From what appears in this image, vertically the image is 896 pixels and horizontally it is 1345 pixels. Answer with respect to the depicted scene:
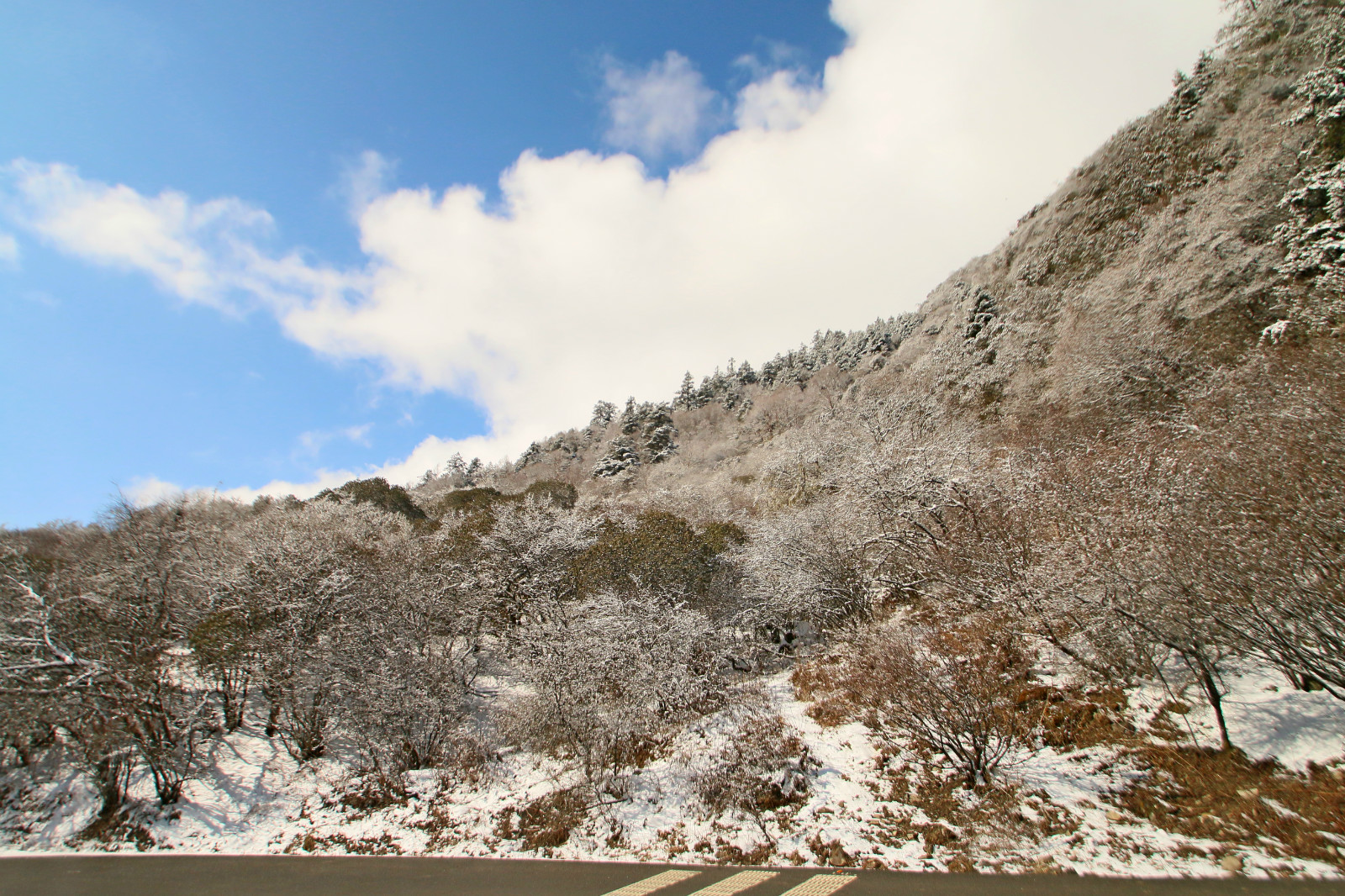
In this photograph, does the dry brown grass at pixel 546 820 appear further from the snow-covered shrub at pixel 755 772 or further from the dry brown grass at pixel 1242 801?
the dry brown grass at pixel 1242 801

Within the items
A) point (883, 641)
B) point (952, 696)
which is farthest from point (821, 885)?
point (883, 641)

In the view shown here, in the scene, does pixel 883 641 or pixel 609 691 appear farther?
pixel 609 691

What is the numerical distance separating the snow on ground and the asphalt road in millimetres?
367

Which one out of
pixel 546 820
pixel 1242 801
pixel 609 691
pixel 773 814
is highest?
pixel 609 691

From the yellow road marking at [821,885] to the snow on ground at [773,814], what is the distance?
632 millimetres

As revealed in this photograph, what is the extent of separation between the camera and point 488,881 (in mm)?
8312

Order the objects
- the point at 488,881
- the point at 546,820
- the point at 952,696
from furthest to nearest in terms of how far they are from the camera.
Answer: the point at 546,820
the point at 952,696
the point at 488,881

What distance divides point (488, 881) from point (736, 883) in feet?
14.3

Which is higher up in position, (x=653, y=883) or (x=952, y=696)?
(x=952, y=696)

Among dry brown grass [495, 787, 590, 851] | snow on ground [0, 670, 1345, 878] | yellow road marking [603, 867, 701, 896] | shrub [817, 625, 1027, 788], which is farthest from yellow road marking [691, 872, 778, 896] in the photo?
shrub [817, 625, 1027, 788]

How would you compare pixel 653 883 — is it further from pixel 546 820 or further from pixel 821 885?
pixel 546 820

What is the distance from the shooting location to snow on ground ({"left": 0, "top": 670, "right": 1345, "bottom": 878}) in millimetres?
6891

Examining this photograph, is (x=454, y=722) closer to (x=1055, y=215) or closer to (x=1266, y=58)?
(x=1055, y=215)

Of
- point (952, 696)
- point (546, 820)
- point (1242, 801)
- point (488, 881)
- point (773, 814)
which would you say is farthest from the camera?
point (546, 820)
